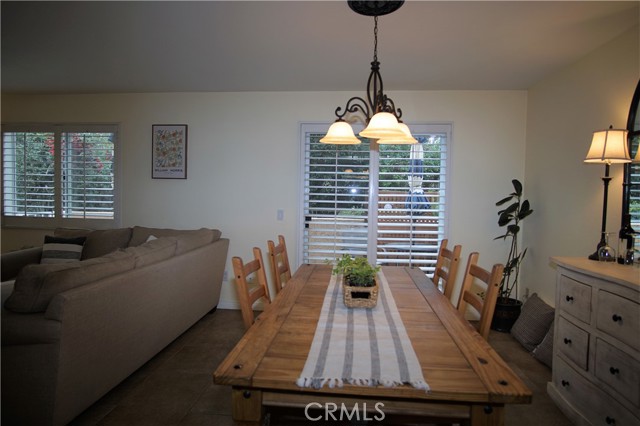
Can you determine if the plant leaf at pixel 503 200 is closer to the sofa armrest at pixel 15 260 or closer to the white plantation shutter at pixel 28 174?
the sofa armrest at pixel 15 260

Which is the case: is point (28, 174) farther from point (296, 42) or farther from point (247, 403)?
point (247, 403)

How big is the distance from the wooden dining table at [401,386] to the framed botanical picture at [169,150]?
3.14 m

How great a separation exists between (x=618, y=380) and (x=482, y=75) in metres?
2.63

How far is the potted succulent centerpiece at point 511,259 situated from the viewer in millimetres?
3570

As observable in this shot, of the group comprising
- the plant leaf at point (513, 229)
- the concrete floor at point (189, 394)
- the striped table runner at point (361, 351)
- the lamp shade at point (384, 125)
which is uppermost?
the lamp shade at point (384, 125)

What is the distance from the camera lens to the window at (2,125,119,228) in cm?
434

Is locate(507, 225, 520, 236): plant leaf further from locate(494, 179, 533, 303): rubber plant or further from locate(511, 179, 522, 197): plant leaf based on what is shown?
locate(511, 179, 522, 197): plant leaf

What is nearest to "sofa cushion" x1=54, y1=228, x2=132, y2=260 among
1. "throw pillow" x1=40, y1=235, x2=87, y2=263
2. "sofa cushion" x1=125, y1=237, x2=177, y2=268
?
"throw pillow" x1=40, y1=235, x2=87, y2=263

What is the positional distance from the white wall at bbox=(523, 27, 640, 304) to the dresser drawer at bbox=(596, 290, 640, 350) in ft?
A: 2.72

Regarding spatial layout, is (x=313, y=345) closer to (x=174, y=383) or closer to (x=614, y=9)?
(x=174, y=383)

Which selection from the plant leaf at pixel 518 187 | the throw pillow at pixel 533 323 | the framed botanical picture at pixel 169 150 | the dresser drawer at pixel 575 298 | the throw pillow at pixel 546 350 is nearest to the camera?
the dresser drawer at pixel 575 298

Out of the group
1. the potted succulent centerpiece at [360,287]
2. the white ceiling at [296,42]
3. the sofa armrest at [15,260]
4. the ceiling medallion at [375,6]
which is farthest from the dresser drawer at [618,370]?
the sofa armrest at [15,260]

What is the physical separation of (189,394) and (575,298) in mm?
2530

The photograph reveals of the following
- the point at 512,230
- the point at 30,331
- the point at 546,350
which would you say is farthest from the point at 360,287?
the point at 512,230
